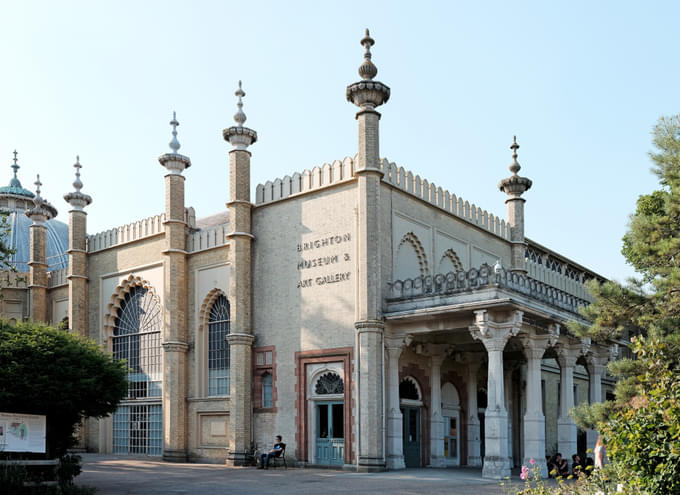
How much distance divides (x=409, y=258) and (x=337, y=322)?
137 inches

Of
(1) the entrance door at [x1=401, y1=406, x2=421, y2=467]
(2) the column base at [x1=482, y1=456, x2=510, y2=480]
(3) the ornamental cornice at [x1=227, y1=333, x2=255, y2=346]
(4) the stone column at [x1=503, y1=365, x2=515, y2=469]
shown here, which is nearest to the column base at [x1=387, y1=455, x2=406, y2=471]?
(1) the entrance door at [x1=401, y1=406, x2=421, y2=467]

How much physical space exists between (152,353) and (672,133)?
2138 centimetres

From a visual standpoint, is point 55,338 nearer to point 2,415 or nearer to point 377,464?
point 2,415

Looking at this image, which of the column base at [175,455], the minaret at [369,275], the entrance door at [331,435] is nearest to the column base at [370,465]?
the minaret at [369,275]

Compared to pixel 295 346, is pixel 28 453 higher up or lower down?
lower down

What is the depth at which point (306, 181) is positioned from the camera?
2497 cm

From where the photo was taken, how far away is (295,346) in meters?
24.4

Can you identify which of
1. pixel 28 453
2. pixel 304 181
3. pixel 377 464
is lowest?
pixel 377 464

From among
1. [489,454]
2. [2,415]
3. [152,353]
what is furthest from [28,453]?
[152,353]

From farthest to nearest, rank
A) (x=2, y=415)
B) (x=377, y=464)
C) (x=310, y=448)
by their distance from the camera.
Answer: (x=310, y=448) → (x=377, y=464) → (x=2, y=415)

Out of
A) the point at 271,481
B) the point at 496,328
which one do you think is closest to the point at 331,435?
the point at 271,481

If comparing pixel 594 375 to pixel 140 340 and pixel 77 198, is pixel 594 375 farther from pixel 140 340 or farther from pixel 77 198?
pixel 77 198

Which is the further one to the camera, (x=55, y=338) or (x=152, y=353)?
(x=152, y=353)

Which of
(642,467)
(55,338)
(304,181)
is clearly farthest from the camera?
(304,181)
